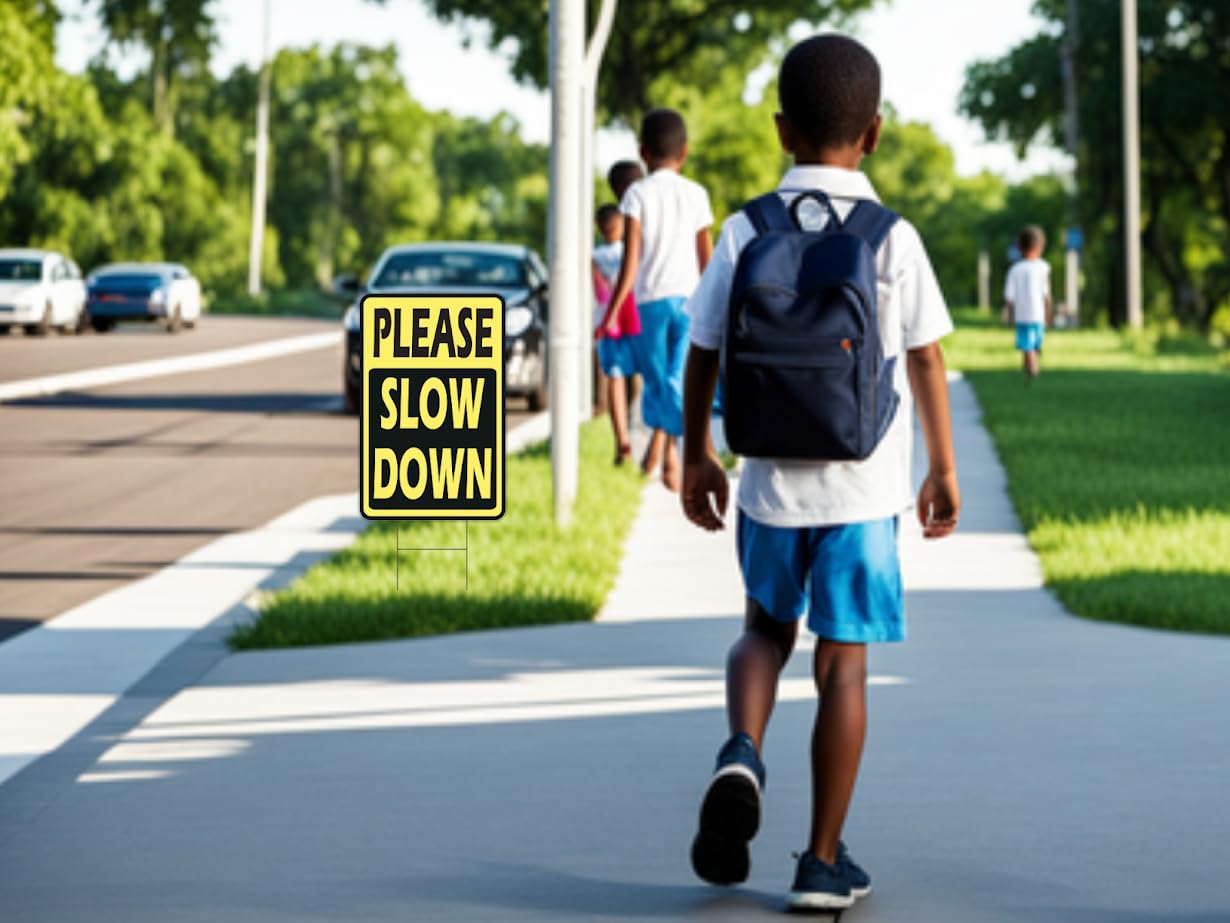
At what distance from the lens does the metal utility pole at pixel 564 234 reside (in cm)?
1288

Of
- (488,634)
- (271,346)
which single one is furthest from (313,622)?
(271,346)

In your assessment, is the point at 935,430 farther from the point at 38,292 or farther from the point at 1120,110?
the point at 1120,110

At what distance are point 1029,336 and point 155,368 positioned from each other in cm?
1410

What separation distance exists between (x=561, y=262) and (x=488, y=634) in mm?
3354

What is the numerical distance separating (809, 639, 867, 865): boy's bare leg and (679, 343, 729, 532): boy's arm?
1.32 feet

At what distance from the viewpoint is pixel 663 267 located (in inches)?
514

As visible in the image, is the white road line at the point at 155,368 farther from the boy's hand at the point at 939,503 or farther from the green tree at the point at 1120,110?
the boy's hand at the point at 939,503

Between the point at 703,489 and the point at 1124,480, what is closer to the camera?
the point at 703,489

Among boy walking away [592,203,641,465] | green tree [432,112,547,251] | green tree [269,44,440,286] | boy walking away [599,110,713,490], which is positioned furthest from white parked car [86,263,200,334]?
green tree [432,112,547,251]

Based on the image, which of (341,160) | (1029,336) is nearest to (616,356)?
(1029,336)

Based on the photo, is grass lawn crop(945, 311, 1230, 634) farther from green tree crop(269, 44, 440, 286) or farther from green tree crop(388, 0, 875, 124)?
green tree crop(269, 44, 440, 286)

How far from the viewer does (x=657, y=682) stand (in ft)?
28.9

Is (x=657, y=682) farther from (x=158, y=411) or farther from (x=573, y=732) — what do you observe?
(x=158, y=411)

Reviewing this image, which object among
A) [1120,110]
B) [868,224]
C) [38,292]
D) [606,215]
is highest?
Answer: [1120,110]
